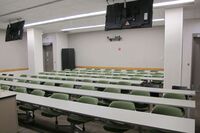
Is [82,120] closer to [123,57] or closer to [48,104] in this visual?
[48,104]

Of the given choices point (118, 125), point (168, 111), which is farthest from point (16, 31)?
point (168, 111)

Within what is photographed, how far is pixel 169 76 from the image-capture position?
5941mm

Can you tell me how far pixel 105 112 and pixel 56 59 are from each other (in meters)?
9.35

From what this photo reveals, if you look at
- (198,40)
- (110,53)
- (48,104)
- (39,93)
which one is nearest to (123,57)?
(110,53)

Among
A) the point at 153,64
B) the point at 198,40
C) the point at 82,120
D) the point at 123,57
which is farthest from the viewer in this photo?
the point at 123,57

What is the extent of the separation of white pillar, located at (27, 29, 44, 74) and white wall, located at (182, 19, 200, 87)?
24.4 feet

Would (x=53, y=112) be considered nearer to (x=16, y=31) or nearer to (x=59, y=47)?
(x=16, y=31)

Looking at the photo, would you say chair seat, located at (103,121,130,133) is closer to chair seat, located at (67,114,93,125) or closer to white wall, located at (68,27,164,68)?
chair seat, located at (67,114,93,125)

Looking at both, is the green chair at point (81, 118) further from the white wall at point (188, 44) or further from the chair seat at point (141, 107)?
the white wall at point (188, 44)

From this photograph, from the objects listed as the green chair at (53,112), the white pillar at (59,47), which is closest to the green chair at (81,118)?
the green chair at (53,112)

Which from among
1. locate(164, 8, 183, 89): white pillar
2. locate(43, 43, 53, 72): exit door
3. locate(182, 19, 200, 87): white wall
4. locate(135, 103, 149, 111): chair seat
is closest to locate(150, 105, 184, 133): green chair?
locate(135, 103, 149, 111): chair seat

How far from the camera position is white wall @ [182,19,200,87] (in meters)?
7.55

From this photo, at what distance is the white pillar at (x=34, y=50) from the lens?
371 inches

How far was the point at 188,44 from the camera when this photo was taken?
7691 mm
